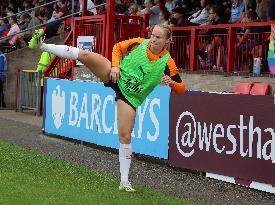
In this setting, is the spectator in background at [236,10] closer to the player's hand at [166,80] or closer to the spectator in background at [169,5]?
the spectator in background at [169,5]

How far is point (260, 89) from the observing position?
12.8 meters

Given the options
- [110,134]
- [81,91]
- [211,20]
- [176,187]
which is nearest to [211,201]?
[176,187]

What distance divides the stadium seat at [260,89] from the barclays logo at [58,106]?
3947 mm

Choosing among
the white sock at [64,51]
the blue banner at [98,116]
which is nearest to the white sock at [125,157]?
the white sock at [64,51]

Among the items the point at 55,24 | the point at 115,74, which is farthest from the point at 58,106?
the point at 55,24

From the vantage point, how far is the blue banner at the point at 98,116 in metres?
11.1

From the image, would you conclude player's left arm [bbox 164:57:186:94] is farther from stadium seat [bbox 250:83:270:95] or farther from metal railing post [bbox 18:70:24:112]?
metal railing post [bbox 18:70:24:112]

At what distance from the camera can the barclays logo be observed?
47.3 feet

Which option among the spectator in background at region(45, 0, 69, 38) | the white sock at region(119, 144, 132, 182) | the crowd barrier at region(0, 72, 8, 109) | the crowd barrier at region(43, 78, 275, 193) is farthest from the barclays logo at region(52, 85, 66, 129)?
the spectator in background at region(45, 0, 69, 38)

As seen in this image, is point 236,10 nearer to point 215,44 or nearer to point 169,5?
point 215,44

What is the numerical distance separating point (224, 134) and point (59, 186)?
2.43 m

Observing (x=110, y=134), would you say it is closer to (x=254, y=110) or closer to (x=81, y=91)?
(x=81, y=91)

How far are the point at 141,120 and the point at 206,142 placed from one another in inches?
77.6

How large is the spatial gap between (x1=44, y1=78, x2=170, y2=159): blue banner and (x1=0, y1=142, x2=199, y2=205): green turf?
1.39 metres
